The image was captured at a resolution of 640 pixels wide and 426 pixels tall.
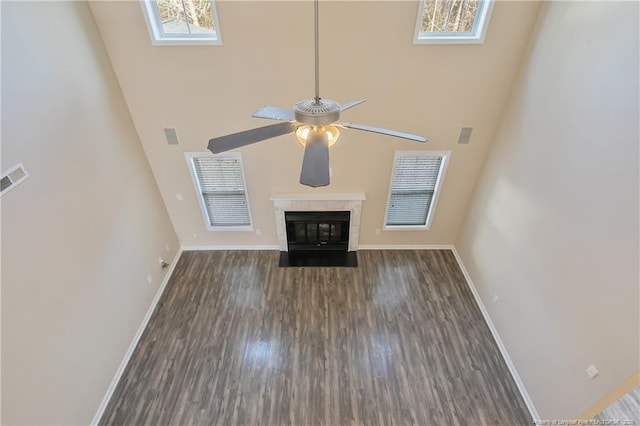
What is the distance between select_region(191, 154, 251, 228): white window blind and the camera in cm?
505

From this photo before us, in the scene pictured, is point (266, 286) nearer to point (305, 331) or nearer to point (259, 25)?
point (305, 331)

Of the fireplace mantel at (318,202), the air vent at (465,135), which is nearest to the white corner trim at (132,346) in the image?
the fireplace mantel at (318,202)

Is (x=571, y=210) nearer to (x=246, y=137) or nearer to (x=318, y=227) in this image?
(x=246, y=137)

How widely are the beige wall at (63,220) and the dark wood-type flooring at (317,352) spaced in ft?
2.22

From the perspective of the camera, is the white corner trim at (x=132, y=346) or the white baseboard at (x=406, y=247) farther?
the white baseboard at (x=406, y=247)

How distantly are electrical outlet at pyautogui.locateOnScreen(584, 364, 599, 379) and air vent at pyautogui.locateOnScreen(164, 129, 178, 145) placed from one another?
566cm

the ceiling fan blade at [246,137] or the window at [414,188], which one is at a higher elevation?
the ceiling fan blade at [246,137]

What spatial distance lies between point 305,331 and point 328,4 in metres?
4.34

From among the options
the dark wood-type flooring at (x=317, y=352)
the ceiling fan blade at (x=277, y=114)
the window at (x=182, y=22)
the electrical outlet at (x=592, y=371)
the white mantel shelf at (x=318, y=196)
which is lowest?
the dark wood-type flooring at (x=317, y=352)

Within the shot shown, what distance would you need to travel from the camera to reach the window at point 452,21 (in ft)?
12.3

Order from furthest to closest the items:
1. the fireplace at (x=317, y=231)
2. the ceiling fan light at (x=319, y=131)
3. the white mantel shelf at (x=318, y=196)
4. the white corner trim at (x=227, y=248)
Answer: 1. the white corner trim at (x=227, y=248)
2. the fireplace at (x=317, y=231)
3. the white mantel shelf at (x=318, y=196)
4. the ceiling fan light at (x=319, y=131)

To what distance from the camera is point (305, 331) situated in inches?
180

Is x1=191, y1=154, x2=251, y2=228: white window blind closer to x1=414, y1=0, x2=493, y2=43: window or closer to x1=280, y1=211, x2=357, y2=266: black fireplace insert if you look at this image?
x1=280, y1=211, x2=357, y2=266: black fireplace insert

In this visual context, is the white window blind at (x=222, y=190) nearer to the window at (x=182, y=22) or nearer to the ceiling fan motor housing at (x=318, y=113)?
the window at (x=182, y=22)
